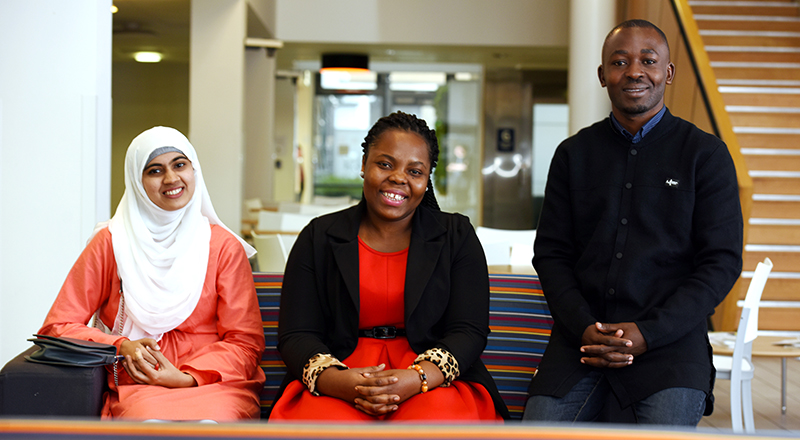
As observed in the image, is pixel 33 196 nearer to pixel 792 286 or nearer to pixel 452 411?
pixel 452 411

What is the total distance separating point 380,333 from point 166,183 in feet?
2.91

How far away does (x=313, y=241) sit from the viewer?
7.96 ft

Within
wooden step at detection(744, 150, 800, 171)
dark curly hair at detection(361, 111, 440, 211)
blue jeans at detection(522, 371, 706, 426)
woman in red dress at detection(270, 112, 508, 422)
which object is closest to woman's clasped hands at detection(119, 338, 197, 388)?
woman in red dress at detection(270, 112, 508, 422)

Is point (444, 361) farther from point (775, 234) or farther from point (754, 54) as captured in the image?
point (754, 54)

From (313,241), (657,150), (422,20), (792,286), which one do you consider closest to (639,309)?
(657,150)

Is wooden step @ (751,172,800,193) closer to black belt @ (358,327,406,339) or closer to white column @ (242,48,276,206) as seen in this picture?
black belt @ (358,327,406,339)

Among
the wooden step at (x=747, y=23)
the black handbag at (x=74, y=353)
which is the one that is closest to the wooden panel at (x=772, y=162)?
the wooden step at (x=747, y=23)

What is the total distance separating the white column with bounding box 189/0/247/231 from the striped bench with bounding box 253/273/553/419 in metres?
5.21

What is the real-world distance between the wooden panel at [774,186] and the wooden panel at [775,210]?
0.19 m

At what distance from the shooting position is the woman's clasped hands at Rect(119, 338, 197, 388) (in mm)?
2281

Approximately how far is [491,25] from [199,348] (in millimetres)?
8498

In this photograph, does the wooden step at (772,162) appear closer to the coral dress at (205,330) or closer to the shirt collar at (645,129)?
the shirt collar at (645,129)

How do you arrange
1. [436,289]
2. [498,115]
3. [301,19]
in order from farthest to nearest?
[498,115], [301,19], [436,289]

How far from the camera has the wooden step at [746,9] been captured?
9.51 m
